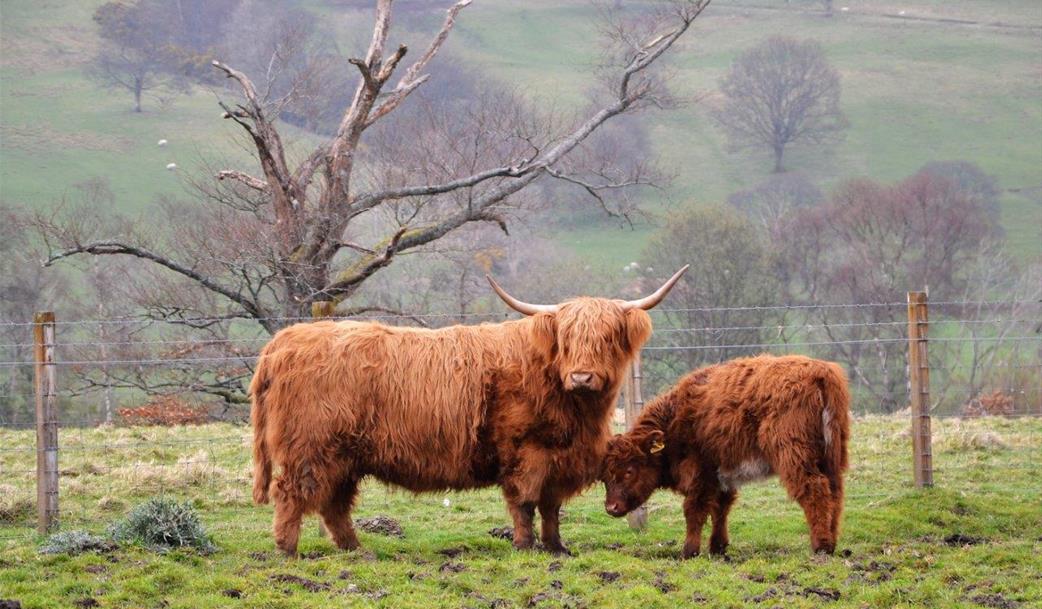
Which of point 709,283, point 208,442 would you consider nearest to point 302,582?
point 208,442

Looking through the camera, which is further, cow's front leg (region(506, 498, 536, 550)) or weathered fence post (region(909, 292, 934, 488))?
weathered fence post (region(909, 292, 934, 488))

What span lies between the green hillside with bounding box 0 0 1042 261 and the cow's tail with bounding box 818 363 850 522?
3808 centimetres

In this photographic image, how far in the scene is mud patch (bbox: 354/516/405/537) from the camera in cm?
914

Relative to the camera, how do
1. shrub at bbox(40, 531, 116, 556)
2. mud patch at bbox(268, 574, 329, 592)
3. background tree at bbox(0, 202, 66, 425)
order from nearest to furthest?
mud patch at bbox(268, 574, 329, 592) < shrub at bbox(40, 531, 116, 556) < background tree at bbox(0, 202, 66, 425)

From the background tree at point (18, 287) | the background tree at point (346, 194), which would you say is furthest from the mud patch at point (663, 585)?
the background tree at point (18, 287)

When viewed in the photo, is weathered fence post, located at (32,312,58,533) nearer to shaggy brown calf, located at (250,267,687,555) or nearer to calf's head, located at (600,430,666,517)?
shaggy brown calf, located at (250,267,687,555)

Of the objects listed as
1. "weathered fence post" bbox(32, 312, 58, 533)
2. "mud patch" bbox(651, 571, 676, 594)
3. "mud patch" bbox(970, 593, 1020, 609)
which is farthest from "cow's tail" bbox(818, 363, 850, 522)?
"weathered fence post" bbox(32, 312, 58, 533)

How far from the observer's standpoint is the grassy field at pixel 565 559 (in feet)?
21.9

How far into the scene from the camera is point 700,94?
62000mm

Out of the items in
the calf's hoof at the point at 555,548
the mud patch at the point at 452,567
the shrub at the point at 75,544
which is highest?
the shrub at the point at 75,544

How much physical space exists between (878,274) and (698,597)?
31231mm

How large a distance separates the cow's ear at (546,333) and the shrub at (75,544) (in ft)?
10.0

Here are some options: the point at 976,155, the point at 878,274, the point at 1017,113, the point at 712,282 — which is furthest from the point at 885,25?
the point at 712,282

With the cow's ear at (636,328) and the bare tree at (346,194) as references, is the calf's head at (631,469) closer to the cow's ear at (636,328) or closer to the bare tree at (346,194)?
the cow's ear at (636,328)
